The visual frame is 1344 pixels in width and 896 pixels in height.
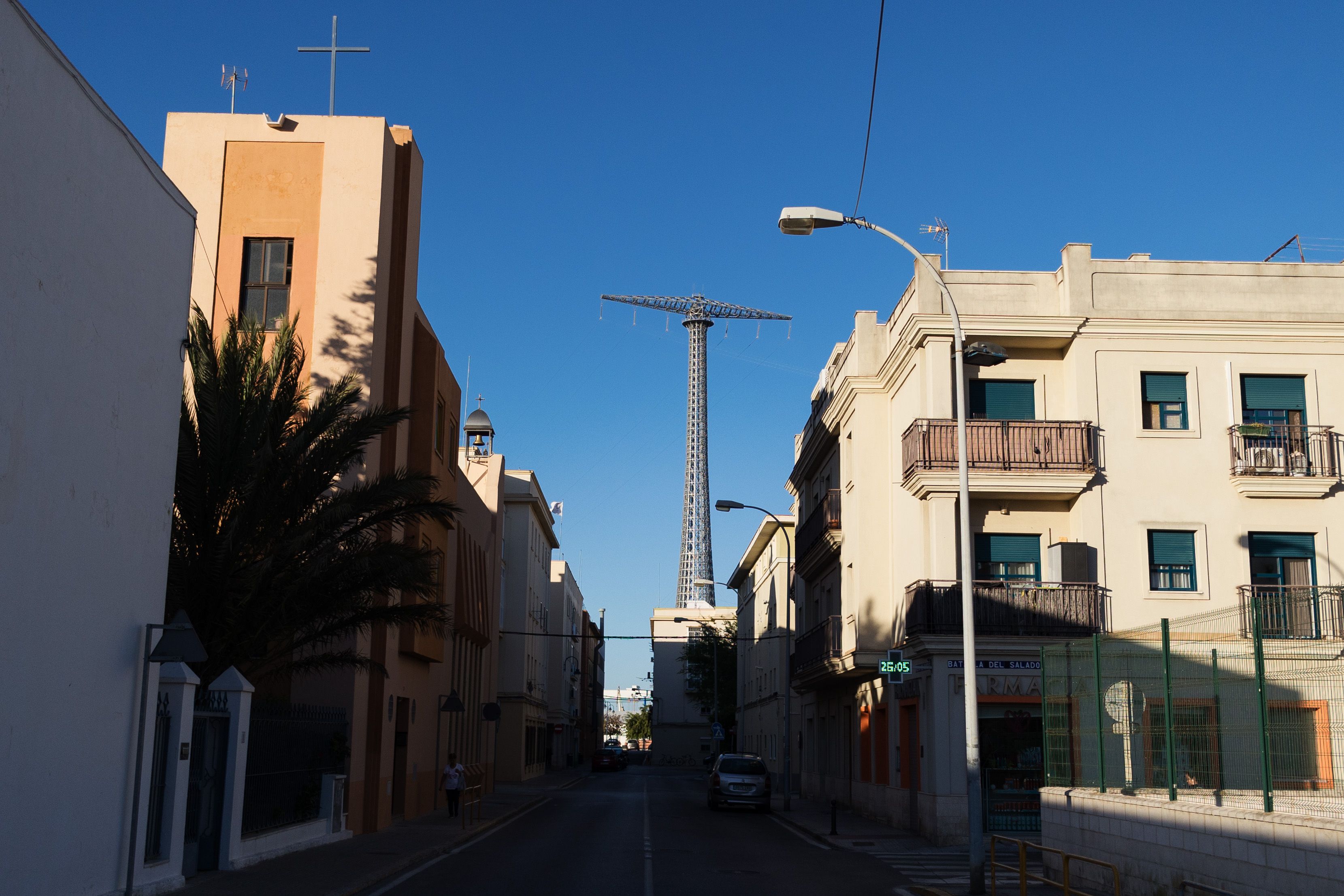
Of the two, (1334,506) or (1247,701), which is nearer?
(1247,701)

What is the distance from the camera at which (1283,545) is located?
25.4 m

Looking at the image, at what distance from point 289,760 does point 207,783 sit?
11.1ft

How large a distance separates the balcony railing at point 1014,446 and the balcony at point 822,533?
7990 mm

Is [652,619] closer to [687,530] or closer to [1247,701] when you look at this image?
[687,530]

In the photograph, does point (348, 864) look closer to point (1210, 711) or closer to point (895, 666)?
point (895, 666)

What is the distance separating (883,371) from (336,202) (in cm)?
1344

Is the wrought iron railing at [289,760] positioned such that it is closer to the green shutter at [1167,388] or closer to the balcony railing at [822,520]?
the balcony railing at [822,520]

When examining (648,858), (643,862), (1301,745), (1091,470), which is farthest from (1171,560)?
(1301,745)

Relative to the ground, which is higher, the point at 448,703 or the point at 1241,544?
the point at 1241,544

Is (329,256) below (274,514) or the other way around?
the other way around

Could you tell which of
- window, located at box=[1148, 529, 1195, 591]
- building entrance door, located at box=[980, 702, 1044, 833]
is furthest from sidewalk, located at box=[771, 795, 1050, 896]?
window, located at box=[1148, 529, 1195, 591]

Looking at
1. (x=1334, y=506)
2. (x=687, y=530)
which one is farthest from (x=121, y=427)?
(x=687, y=530)

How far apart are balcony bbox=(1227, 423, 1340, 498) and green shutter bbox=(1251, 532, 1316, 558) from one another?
818 mm

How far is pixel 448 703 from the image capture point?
27.2 m
